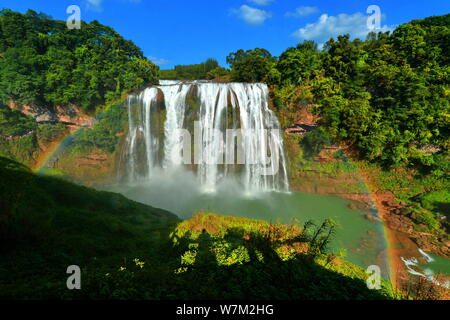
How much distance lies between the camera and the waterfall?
57.1 ft

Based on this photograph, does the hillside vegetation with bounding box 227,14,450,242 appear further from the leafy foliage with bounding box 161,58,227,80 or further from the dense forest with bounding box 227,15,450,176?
the leafy foliage with bounding box 161,58,227,80

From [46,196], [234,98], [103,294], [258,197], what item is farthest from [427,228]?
[46,196]

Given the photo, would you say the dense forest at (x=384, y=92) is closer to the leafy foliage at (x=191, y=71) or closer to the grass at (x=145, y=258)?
the grass at (x=145, y=258)

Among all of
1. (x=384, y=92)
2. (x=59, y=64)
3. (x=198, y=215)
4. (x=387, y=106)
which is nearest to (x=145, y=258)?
(x=198, y=215)

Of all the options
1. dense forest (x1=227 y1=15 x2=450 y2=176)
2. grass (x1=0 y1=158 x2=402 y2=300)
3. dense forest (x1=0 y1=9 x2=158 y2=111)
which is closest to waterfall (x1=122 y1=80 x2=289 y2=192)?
dense forest (x1=227 y1=15 x2=450 y2=176)

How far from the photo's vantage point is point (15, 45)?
17469 mm

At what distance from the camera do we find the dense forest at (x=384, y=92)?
1496cm

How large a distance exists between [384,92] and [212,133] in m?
14.3

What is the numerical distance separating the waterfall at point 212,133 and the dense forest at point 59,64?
386 cm

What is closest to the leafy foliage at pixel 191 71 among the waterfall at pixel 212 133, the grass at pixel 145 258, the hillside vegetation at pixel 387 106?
the waterfall at pixel 212 133

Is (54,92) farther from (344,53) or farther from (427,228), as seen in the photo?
(427,228)

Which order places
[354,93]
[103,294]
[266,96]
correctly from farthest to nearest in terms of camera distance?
[266,96] < [354,93] < [103,294]

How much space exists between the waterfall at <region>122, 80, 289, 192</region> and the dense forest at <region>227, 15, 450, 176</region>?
320cm
